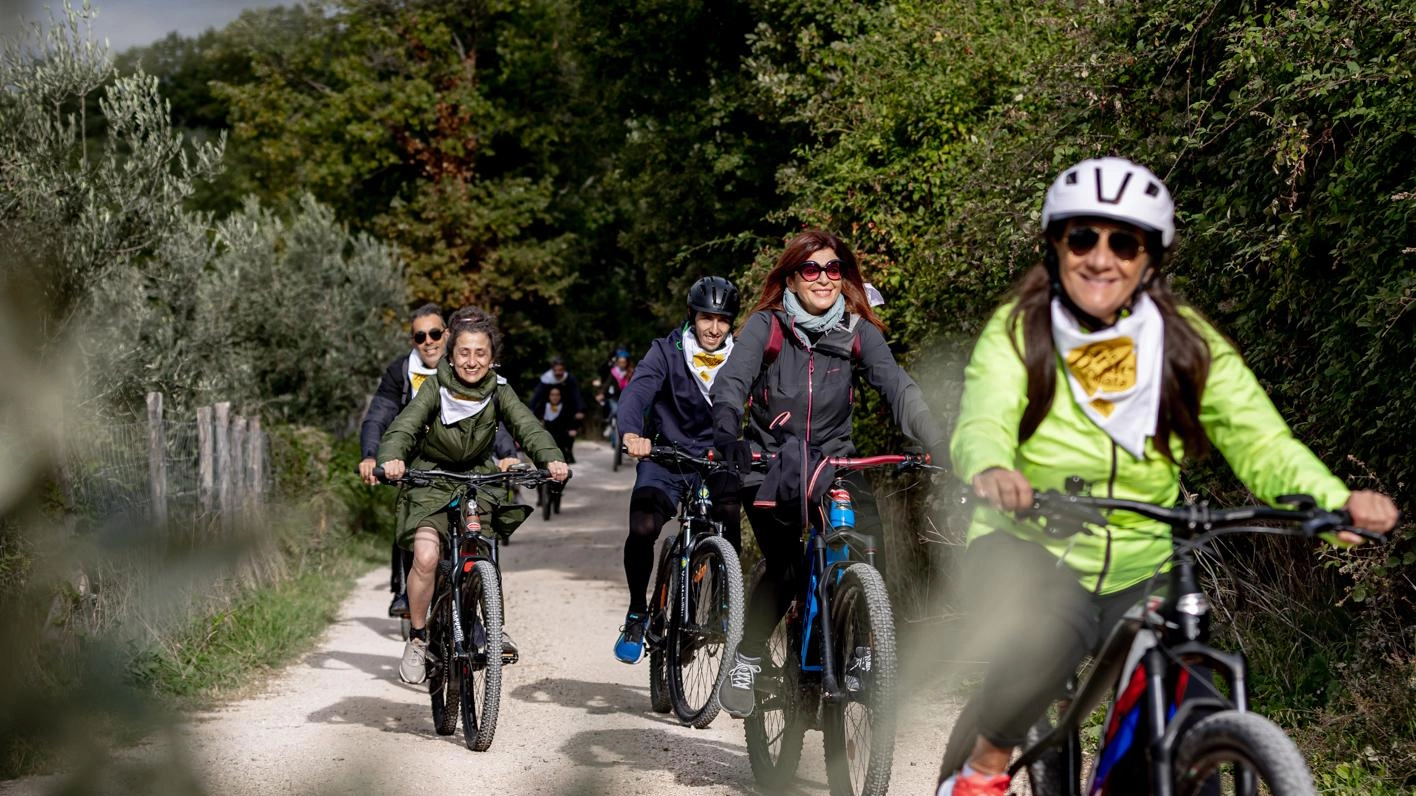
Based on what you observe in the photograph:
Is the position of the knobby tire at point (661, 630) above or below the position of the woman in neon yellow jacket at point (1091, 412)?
below

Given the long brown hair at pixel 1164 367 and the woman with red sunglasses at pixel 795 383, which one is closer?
the long brown hair at pixel 1164 367

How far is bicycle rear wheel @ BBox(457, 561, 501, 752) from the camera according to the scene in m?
6.53

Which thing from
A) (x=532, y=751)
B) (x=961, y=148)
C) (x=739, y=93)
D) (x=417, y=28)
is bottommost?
(x=532, y=751)

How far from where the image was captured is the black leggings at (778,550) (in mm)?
5539

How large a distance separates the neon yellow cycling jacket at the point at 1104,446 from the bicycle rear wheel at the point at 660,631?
4.01 m

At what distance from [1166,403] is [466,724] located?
4443 mm

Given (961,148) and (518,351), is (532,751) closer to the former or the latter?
(961,148)

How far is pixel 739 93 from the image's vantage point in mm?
16875

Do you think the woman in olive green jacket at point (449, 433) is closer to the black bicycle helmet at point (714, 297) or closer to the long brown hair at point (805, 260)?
the black bicycle helmet at point (714, 297)

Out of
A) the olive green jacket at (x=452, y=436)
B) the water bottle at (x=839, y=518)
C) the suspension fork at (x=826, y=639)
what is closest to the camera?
the suspension fork at (x=826, y=639)

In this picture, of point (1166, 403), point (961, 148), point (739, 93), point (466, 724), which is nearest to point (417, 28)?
point (739, 93)

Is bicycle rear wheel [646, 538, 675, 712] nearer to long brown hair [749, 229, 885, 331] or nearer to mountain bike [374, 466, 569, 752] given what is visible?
mountain bike [374, 466, 569, 752]

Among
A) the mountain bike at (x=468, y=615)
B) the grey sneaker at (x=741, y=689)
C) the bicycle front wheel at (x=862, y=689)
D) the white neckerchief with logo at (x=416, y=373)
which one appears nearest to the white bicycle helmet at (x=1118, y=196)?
the bicycle front wheel at (x=862, y=689)

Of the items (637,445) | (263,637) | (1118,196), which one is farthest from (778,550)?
(263,637)
